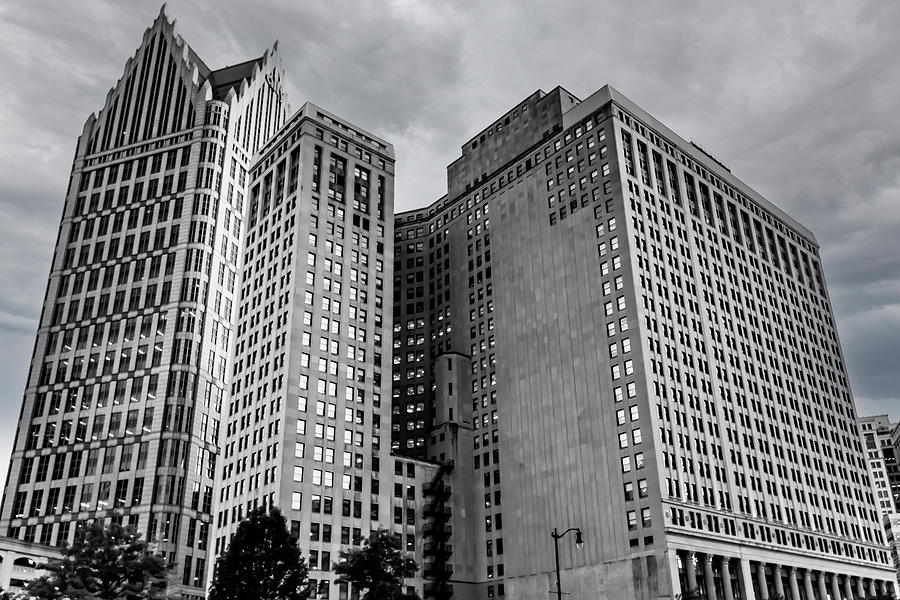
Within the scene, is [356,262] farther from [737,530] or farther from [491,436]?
[737,530]

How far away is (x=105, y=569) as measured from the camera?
57.2m

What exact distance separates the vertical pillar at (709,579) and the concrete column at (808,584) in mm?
22733

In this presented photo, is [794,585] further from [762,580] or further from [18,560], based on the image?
[18,560]

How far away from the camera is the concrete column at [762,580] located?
110875 millimetres

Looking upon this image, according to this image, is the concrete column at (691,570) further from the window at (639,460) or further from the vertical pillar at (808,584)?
the vertical pillar at (808,584)

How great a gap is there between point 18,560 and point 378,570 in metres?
56.7

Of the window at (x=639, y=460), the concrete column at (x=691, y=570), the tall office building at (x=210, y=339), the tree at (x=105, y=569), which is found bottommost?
the tree at (x=105, y=569)

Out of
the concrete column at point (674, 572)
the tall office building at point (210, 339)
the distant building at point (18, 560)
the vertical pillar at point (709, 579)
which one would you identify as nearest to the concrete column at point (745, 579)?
the vertical pillar at point (709, 579)

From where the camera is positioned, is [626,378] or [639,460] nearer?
[639,460]

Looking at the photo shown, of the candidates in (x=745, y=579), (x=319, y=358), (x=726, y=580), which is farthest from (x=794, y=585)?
(x=319, y=358)

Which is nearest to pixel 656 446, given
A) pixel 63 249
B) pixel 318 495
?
pixel 318 495

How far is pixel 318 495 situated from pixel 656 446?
47785 millimetres

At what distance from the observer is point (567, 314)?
417ft

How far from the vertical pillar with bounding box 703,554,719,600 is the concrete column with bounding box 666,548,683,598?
5.67m
